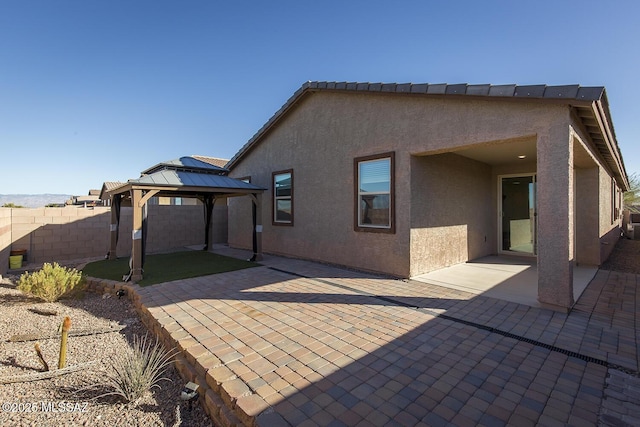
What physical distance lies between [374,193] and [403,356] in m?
4.64

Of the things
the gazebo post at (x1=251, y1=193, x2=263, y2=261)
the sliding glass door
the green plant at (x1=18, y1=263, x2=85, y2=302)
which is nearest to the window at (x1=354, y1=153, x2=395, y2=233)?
the gazebo post at (x1=251, y1=193, x2=263, y2=261)


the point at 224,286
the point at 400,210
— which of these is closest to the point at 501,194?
the point at 400,210

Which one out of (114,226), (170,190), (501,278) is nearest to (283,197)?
(170,190)

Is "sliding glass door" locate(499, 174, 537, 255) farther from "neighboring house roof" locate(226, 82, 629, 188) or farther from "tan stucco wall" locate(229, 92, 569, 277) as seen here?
"neighboring house roof" locate(226, 82, 629, 188)

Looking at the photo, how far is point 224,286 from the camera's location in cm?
627

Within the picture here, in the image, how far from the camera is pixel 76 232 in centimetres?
1035

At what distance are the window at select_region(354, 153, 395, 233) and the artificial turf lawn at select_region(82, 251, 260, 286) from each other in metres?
3.54

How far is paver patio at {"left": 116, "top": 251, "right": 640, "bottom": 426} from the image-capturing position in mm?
2354

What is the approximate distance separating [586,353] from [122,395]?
498 cm

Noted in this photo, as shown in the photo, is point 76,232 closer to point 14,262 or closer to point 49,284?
point 14,262

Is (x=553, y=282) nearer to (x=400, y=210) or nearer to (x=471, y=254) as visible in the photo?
(x=400, y=210)

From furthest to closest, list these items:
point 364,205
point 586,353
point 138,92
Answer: point 138,92 < point 364,205 < point 586,353

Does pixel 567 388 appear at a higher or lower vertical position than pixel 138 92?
lower

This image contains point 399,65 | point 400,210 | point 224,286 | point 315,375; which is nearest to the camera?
point 315,375
